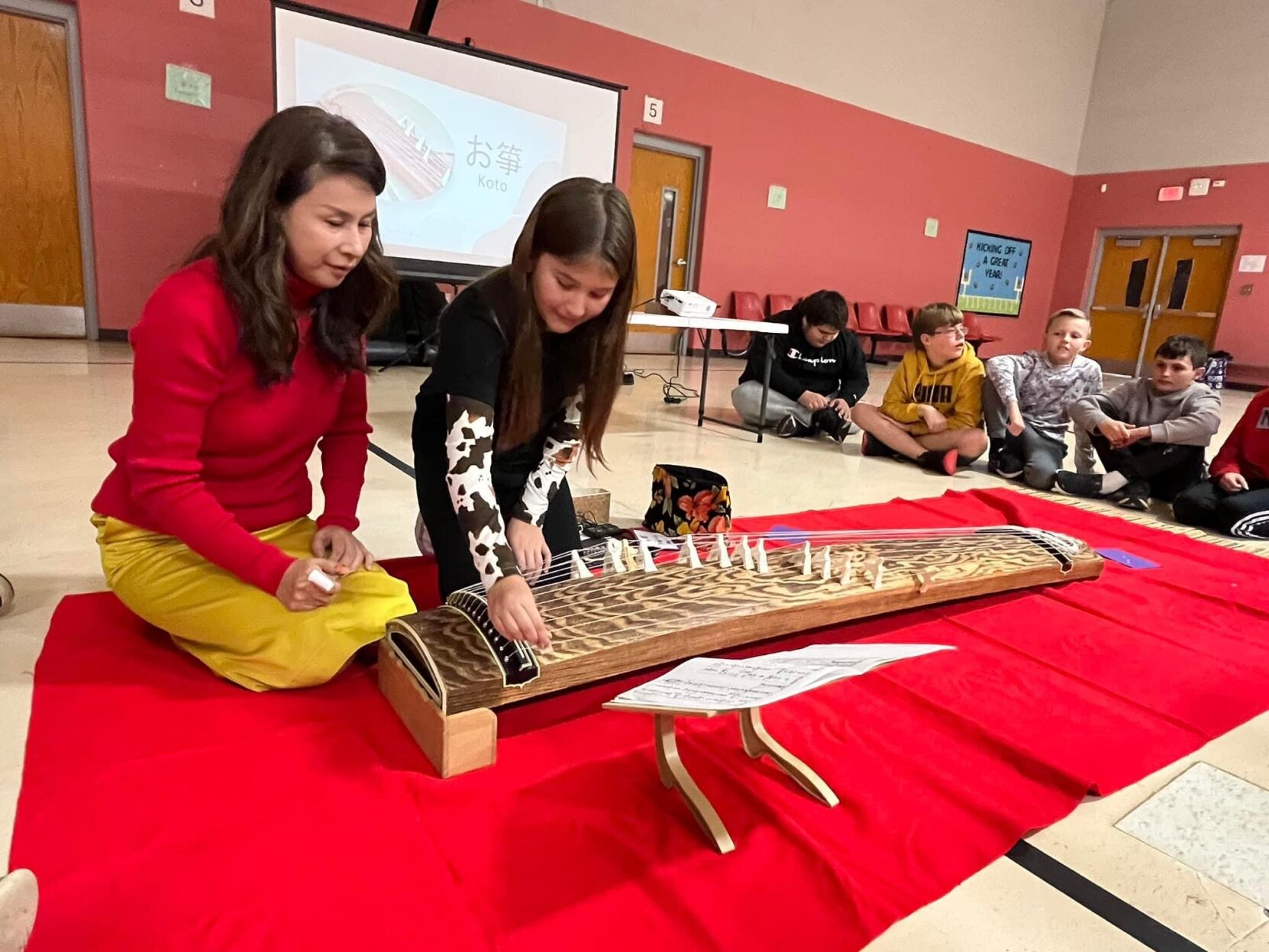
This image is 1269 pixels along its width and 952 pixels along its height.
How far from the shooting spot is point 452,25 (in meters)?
6.03

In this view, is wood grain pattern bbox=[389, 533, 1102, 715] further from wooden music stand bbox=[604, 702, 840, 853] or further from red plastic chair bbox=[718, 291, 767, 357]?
red plastic chair bbox=[718, 291, 767, 357]

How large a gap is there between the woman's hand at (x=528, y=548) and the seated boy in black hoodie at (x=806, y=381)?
2.79 metres

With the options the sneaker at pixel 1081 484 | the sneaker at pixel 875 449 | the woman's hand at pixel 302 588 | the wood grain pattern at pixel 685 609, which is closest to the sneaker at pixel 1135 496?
the sneaker at pixel 1081 484

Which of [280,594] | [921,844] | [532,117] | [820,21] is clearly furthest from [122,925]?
[820,21]

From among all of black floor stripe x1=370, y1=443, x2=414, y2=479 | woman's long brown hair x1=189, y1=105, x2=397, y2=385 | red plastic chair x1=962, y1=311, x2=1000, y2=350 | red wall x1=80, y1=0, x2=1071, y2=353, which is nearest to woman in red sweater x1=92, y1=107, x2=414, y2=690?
woman's long brown hair x1=189, y1=105, x2=397, y2=385

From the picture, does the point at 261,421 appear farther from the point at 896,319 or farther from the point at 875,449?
the point at 896,319

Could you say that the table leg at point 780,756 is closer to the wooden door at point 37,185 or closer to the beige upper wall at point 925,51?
the wooden door at point 37,185

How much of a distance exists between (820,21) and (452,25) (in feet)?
13.2

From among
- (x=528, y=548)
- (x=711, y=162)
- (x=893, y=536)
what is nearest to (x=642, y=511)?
(x=893, y=536)

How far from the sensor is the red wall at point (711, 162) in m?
5.00

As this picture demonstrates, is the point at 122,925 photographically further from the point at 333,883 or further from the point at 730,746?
the point at 730,746

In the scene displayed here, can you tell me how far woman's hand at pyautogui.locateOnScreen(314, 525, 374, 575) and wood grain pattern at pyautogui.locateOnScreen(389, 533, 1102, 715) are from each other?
8.5 inches

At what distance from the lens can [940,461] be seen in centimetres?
367

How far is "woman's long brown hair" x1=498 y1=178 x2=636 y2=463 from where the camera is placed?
1.21m
